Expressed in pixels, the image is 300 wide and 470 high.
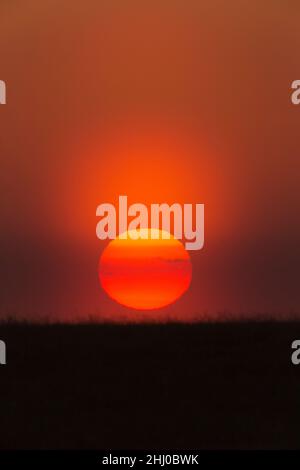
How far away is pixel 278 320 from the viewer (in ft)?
33.3

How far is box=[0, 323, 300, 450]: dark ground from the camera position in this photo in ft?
20.1

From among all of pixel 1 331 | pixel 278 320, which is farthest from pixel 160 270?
pixel 1 331

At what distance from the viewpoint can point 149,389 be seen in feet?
23.1

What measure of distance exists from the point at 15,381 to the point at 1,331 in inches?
85.1

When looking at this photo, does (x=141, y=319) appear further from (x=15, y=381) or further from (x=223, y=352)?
(x=15, y=381)

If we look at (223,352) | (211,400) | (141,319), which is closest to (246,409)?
(211,400)

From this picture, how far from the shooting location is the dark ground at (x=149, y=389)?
6.12 metres

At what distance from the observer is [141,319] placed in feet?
32.2

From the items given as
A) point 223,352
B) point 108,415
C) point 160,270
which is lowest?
point 108,415
